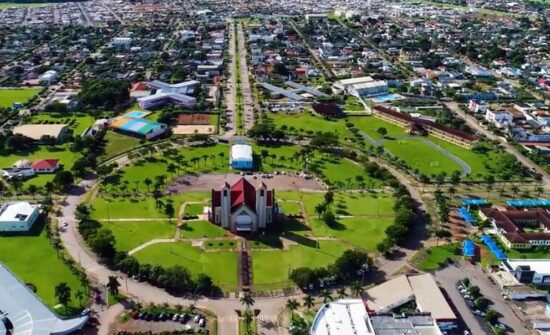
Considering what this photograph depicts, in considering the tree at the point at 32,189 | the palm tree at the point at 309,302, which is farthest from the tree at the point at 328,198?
the tree at the point at 32,189

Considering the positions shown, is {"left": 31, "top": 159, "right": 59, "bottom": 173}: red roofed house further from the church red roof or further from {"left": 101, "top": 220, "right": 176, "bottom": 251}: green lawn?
the church red roof

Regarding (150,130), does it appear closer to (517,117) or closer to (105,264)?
(105,264)

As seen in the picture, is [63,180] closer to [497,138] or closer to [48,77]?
[48,77]

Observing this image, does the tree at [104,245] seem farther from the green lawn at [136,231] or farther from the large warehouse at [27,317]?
the large warehouse at [27,317]

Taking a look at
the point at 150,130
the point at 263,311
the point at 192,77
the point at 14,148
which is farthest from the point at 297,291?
the point at 192,77

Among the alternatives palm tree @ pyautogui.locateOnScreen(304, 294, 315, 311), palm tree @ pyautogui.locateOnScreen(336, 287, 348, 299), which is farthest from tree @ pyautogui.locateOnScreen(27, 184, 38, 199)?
palm tree @ pyautogui.locateOnScreen(336, 287, 348, 299)
